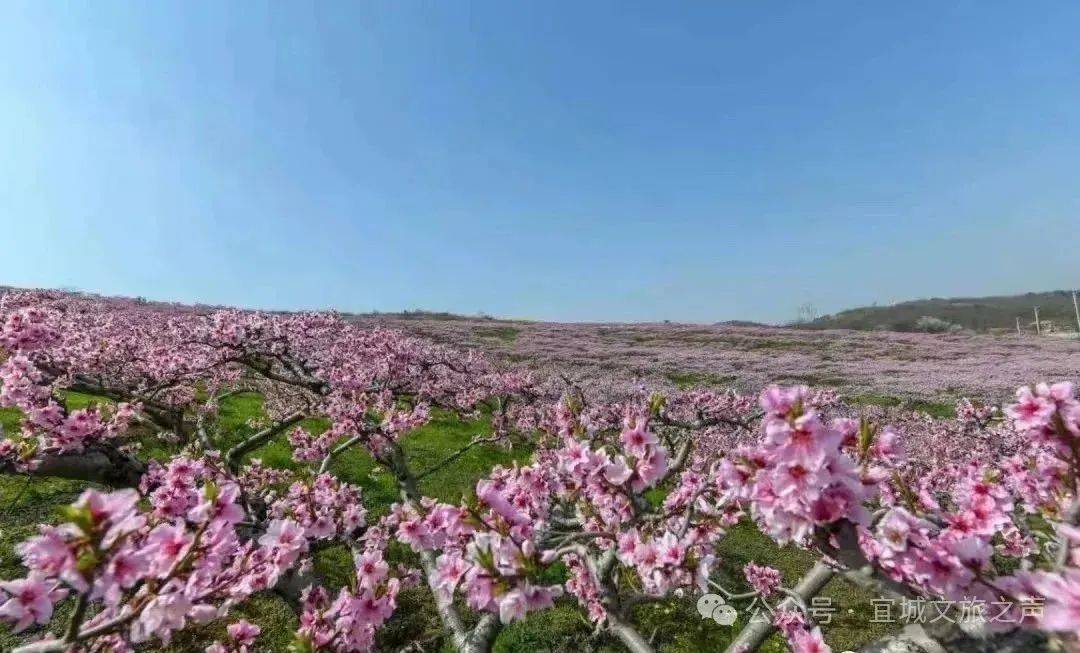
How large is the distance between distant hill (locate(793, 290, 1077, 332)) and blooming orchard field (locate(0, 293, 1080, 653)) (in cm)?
6569

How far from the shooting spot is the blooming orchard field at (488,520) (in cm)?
190

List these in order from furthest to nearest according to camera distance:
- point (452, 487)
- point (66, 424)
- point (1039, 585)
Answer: point (452, 487) → point (66, 424) → point (1039, 585)

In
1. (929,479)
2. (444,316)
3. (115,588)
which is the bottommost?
(929,479)

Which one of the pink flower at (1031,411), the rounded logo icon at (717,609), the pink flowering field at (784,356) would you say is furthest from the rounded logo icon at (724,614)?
the pink flowering field at (784,356)

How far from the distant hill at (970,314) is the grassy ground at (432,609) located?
63.9 m

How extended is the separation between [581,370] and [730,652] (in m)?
25.3

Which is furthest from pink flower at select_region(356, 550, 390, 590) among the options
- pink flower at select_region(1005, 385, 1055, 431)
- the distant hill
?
the distant hill

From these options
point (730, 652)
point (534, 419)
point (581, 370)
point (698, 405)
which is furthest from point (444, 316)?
point (730, 652)

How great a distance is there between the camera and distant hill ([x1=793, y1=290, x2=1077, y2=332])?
64188mm

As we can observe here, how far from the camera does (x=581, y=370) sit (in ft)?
94.3

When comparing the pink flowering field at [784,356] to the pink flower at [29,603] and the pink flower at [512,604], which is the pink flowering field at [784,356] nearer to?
the pink flower at [512,604]

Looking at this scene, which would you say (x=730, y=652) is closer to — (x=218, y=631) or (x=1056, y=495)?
(x=1056, y=495)

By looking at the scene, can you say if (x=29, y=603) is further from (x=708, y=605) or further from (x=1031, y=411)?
(x=708, y=605)

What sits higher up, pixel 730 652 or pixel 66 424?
pixel 66 424
